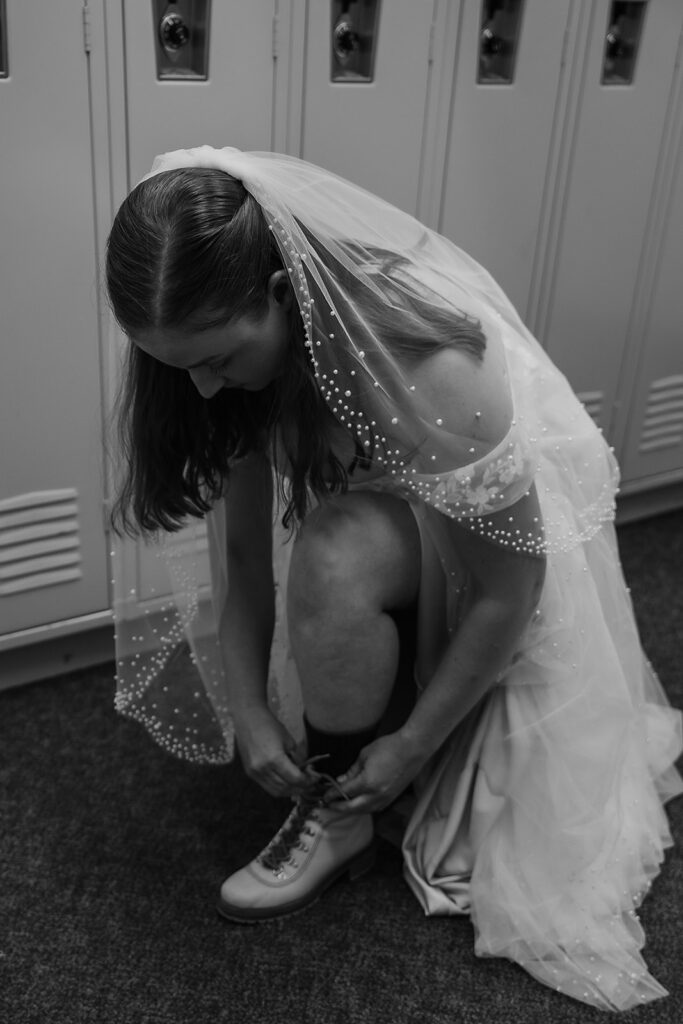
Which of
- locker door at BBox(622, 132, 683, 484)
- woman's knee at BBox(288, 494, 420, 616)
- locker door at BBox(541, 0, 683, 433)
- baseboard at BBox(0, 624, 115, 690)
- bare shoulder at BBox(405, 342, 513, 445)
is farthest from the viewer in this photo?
locker door at BBox(622, 132, 683, 484)

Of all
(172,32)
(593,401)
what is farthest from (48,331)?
(593,401)

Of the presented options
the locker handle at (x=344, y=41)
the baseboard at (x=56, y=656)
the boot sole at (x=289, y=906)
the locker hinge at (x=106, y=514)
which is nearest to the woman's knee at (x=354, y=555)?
the boot sole at (x=289, y=906)

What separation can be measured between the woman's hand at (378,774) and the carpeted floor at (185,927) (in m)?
0.12

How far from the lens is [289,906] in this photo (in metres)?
1.26

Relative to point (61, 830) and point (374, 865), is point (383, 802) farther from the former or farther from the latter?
point (61, 830)

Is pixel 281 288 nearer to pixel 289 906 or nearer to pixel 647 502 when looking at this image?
pixel 289 906

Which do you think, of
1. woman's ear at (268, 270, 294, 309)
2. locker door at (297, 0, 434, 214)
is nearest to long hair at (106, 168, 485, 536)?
woman's ear at (268, 270, 294, 309)

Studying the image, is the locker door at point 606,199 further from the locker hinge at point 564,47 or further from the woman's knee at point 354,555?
the woman's knee at point 354,555

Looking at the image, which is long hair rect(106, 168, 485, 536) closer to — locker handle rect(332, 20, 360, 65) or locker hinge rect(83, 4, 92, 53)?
locker hinge rect(83, 4, 92, 53)

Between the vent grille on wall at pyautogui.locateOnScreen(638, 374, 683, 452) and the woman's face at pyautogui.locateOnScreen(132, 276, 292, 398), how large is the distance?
1244 mm

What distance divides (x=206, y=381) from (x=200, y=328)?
2.8 inches

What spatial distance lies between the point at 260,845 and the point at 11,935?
0.30 metres

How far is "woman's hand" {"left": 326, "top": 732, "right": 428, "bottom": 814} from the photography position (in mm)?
1222

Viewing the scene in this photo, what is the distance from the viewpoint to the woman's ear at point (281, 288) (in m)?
1.01
